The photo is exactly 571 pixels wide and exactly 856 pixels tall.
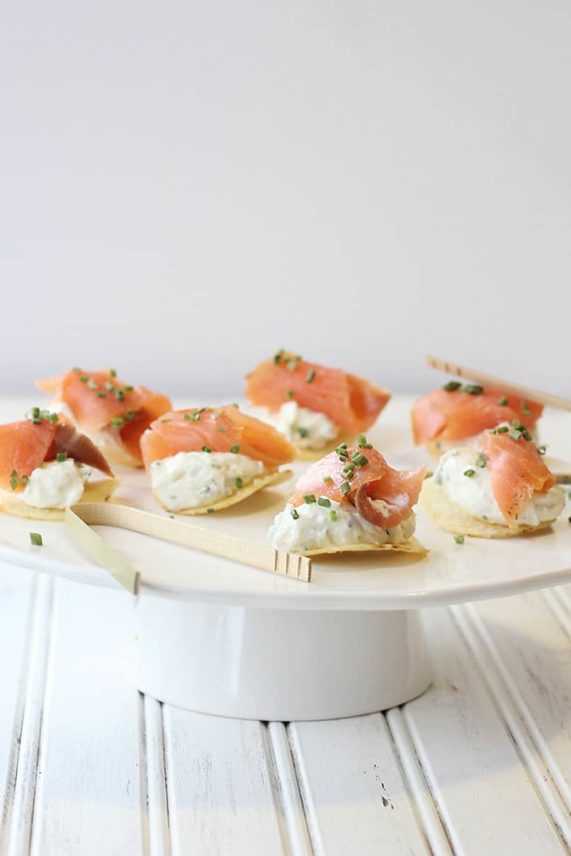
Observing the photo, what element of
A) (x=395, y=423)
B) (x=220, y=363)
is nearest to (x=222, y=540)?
(x=395, y=423)

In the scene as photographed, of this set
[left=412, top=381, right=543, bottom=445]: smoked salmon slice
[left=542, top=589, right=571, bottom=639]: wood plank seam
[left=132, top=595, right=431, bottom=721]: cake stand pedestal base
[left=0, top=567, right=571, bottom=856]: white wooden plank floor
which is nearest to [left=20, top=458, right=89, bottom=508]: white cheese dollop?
[left=132, top=595, right=431, bottom=721]: cake stand pedestal base

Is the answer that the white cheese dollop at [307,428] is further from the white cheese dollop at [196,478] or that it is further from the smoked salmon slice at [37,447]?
the smoked salmon slice at [37,447]

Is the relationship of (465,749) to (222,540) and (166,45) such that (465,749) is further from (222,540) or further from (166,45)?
(166,45)

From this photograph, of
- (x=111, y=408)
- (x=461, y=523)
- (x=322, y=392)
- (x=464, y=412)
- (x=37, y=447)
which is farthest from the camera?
(x=322, y=392)

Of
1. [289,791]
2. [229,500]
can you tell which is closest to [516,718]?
[289,791]

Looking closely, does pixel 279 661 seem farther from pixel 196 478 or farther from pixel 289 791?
pixel 196 478

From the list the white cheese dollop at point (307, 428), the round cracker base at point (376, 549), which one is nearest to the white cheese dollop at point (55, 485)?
the round cracker base at point (376, 549)

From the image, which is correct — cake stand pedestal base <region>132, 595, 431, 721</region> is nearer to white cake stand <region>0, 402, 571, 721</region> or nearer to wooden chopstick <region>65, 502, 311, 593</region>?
white cake stand <region>0, 402, 571, 721</region>
